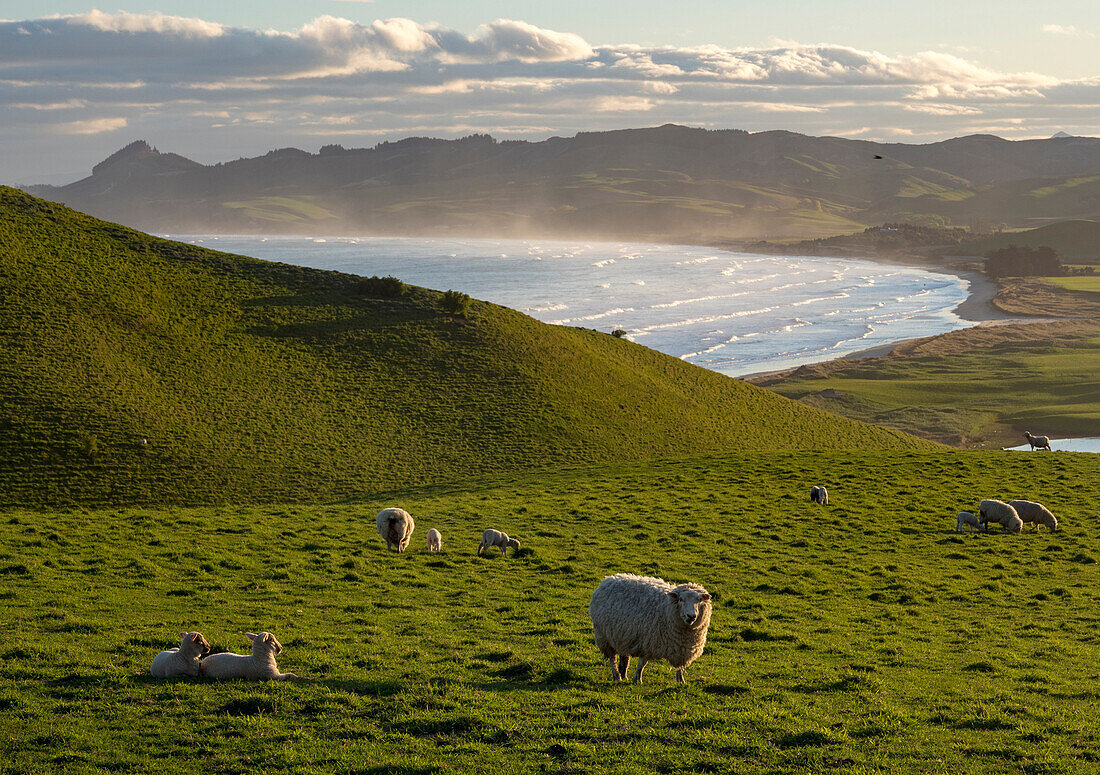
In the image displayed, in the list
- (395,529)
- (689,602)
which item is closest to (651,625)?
(689,602)

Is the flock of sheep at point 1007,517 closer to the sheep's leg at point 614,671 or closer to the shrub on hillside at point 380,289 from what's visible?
the sheep's leg at point 614,671

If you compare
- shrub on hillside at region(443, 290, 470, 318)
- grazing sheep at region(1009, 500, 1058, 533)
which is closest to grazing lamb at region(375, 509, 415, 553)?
grazing sheep at region(1009, 500, 1058, 533)

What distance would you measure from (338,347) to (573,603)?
45962mm

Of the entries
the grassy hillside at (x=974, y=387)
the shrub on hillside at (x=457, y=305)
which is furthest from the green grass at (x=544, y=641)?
the grassy hillside at (x=974, y=387)

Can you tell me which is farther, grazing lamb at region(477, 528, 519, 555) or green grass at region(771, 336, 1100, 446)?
green grass at region(771, 336, 1100, 446)

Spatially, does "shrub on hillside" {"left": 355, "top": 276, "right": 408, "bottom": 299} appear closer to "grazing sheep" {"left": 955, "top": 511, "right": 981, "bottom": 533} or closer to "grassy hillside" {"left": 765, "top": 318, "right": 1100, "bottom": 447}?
"grassy hillside" {"left": 765, "top": 318, "right": 1100, "bottom": 447}

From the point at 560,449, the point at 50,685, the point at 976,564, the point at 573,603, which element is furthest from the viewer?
the point at 560,449

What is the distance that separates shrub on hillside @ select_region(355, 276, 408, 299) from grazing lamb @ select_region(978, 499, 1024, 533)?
53.5 meters

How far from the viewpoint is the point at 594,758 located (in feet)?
40.1

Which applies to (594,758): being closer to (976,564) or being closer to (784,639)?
(784,639)

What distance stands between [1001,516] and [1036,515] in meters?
1.57

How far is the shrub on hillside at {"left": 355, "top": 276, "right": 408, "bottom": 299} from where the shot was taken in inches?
2963

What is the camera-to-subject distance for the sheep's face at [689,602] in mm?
14875

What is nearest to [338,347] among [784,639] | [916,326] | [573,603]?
[573,603]
